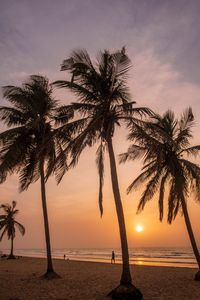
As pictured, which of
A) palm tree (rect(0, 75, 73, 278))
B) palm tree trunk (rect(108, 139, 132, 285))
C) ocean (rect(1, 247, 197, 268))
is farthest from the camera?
ocean (rect(1, 247, 197, 268))

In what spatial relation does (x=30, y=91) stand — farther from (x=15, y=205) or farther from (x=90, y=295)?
(x=15, y=205)

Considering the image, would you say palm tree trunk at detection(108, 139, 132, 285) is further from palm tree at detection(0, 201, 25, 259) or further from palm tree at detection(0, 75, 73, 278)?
palm tree at detection(0, 201, 25, 259)

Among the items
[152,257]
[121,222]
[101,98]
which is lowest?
[152,257]

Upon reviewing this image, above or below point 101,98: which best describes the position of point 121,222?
below

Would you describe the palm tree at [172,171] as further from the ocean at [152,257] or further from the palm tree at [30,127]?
the ocean at [152,257]

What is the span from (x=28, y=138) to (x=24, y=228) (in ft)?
101

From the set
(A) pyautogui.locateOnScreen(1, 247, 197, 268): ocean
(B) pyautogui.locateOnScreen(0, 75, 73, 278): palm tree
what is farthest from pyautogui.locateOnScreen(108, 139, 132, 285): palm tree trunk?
(A) pyautogui.locateOnScreen(1, 247, 197, 268): ocean

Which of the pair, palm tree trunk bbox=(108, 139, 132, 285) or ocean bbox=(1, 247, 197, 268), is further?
ocean bbox=(1, 247, 197, 268)

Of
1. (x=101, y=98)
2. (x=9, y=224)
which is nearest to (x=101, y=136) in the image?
(x=101, y=98)

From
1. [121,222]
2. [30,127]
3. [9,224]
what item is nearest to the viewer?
[121,222]

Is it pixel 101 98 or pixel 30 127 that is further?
pixel 30 127

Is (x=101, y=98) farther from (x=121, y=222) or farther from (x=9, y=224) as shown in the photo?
(x=9, y=224)

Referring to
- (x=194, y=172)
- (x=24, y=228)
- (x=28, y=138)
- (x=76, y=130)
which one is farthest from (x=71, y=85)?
(x=24, y=228)

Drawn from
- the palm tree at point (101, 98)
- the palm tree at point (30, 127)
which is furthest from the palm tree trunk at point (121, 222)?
the palm tree at point (30, 127)
